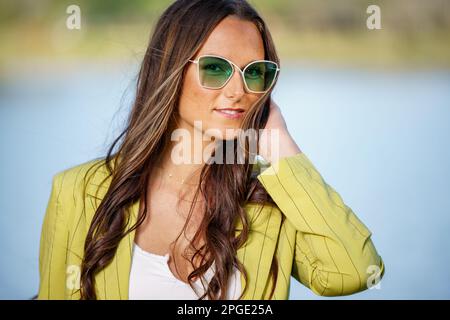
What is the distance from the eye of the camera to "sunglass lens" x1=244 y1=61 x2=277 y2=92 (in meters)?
2.01

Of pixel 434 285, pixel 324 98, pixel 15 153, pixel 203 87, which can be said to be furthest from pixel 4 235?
pixel 324 98

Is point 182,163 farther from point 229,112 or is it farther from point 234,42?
point 234,42

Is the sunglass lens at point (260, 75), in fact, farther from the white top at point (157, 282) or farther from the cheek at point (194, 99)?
the white top at point (157, 282)

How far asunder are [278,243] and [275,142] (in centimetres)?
32

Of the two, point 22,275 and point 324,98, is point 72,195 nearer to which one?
point 22,275

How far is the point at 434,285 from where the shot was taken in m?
3.64

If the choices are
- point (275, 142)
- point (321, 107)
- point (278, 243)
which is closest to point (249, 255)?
point (278, 243)

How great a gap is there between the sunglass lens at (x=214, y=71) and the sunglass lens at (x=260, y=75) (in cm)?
6

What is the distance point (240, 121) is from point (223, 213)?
307mm

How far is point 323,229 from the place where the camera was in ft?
6.57

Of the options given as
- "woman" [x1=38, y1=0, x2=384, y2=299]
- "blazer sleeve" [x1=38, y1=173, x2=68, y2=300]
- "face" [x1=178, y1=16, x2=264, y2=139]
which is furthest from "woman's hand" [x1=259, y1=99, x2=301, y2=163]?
"blazer sleeve" [x1=38, y1=173, x2=68, y2=300]

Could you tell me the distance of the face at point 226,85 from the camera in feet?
6.53

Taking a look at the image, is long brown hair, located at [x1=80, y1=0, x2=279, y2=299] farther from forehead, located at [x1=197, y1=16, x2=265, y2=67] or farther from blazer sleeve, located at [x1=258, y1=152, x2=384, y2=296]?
blazer sleeve, located at [x1=258, y1=152, x2=384, y2=296]

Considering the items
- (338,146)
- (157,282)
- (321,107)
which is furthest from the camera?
(321,107)
